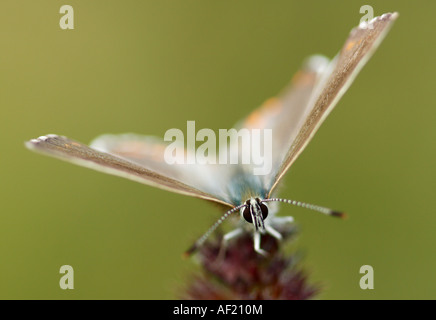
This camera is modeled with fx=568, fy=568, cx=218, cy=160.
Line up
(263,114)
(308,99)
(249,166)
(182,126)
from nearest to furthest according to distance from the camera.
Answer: (249,166)
(308,99)
(263,114)
(182,126)

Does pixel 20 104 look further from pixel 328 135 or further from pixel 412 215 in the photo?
pixel 412 215

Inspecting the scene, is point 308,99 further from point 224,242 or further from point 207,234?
point 207,234

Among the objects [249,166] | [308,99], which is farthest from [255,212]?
[308,99]

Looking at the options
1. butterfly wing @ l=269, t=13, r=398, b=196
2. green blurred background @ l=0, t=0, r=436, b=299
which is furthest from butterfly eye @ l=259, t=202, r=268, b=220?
green blurred background @ l=0, t=0, r=436, b=299

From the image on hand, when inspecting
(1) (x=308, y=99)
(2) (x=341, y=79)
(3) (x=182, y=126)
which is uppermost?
(3) (x=182, y=126)

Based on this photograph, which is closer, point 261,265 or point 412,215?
point 261,265

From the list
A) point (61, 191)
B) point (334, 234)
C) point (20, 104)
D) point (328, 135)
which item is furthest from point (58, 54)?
point (334, 234)

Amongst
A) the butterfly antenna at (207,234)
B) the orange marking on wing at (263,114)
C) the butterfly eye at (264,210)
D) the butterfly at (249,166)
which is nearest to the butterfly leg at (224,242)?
the butterfly at (249,166)
